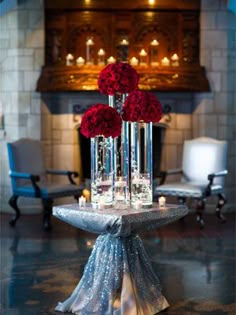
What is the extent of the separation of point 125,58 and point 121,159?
4118mm

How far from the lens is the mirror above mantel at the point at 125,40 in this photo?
831 cm

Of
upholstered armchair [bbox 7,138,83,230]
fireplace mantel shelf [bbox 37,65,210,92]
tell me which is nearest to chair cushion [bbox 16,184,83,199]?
upholstered armchair [bbox 7,138,83,230]

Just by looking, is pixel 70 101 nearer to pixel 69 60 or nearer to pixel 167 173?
pixel 69 60

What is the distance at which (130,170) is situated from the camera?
4.55 m

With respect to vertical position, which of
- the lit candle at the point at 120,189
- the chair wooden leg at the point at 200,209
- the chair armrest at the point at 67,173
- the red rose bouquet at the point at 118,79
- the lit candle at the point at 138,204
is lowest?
the chair wooden leg at the point at 200,209

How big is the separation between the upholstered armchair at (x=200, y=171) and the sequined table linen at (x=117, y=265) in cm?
330

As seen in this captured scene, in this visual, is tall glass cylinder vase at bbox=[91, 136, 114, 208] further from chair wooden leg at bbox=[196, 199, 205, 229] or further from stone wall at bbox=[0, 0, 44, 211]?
stone wall at bbox=[0, 0, 44, 211]

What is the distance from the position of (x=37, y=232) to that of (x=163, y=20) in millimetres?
3256

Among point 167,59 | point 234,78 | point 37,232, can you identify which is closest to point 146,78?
point 167,59

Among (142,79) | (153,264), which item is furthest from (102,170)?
(142,79)

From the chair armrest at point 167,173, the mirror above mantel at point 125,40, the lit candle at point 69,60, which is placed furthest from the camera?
the lit candle at point 69,60

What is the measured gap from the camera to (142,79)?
8242mm

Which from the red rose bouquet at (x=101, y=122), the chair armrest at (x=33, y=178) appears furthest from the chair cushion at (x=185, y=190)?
the red rose bouquet at (x=101, y=122)

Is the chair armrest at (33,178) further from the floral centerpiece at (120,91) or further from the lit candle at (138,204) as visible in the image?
the lit candle at (138,204)
